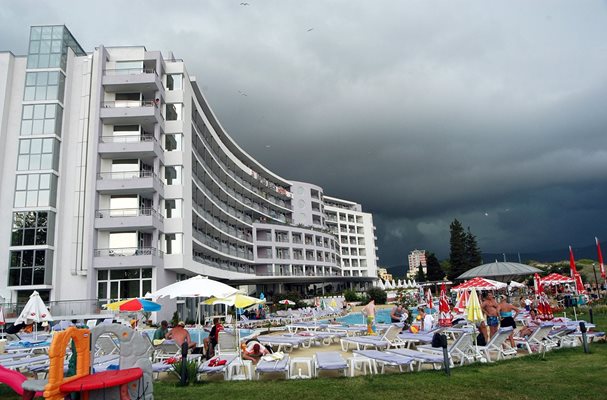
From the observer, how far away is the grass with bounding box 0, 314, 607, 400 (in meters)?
7.49

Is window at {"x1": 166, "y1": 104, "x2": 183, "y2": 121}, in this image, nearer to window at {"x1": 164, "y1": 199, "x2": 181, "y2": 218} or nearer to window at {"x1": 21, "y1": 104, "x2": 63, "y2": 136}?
window at {"x1": 164, "y1": 199, "x2": 181, "y2": 218}

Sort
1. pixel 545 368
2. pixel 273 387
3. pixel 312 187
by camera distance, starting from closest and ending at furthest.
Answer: pixel 273 387
pixel 545 368
pixel 312 187

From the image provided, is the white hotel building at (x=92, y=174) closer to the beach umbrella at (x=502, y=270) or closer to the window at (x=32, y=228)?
the window at (x=32, y=228)

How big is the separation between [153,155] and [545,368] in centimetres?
2682

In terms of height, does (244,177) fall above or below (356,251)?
above

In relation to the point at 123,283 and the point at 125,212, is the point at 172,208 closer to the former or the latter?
the point at 125,212

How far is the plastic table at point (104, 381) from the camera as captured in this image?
564 centimetres

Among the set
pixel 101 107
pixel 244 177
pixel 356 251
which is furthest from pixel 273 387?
pixel 356 251

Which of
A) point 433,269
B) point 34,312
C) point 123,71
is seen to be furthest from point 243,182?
point 433,269

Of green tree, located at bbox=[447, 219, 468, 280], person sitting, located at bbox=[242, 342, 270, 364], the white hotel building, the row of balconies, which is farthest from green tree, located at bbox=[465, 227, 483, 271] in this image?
person sitting, located at bbox=[242, 342, 270, 364]

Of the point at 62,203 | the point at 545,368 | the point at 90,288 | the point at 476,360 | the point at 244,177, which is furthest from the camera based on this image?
the point at 244,177

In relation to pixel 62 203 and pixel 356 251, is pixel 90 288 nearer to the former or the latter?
pixel 62 203

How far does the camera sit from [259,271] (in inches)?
2351

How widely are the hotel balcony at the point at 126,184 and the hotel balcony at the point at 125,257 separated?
12.5ft
